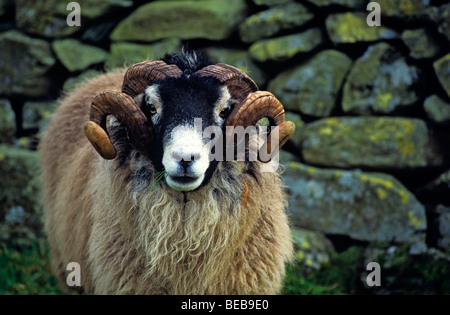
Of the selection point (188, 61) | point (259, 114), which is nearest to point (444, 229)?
point (259, 114)

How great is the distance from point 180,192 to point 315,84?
2.34 m

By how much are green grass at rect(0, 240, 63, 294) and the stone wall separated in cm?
30

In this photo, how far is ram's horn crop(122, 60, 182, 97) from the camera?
2.66 meters

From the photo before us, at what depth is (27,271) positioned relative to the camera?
4.47 metres

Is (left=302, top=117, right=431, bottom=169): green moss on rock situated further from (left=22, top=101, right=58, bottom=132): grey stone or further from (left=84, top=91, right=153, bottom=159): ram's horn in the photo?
(left=22, top=101, right=58, bottom=132): grey stone

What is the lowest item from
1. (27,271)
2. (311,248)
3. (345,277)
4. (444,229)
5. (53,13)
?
(345,277)

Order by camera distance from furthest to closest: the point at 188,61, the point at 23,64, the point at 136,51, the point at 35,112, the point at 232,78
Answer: the point at 35,112 → the point at 23,64 → the point at 136,51 → the point at 188,61 → the point at 232,78

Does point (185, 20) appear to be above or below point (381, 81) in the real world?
above

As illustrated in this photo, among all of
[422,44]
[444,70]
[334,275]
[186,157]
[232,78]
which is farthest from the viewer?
[334,275]

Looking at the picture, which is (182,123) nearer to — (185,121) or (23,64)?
(185,121)

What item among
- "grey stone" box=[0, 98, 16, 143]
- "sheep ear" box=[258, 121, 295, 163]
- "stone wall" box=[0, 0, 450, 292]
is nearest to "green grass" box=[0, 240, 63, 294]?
"stone wall" box=[0, 0, 450, 292]

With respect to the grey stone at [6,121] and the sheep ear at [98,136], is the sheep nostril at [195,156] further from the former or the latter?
the grey stone at [6,121]

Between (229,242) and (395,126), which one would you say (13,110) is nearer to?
(229,242)
